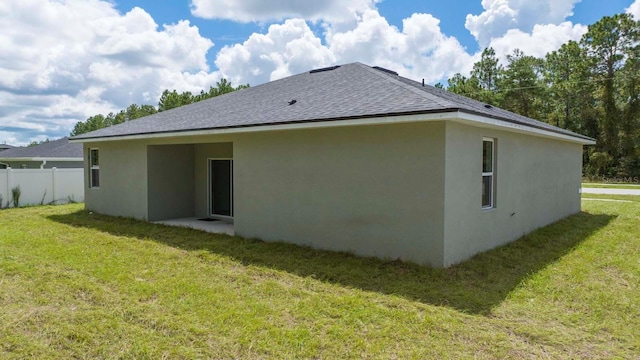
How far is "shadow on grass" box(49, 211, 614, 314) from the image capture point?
5711 millimetres

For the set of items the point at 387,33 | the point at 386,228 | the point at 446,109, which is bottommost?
the point at 386,228

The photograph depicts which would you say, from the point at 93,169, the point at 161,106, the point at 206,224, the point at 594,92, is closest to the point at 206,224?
the point at 206,224

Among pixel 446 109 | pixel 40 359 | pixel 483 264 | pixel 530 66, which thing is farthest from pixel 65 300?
pixel 530 66

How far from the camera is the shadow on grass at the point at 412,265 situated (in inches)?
225

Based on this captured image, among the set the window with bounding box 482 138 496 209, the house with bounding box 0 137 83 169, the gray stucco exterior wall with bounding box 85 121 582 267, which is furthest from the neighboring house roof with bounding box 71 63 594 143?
the house with bounding box 0 137 83 169

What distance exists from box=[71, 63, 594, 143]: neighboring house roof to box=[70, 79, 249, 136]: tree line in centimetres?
3409

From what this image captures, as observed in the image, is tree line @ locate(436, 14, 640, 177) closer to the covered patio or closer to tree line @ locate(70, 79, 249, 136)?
tree line @ locate(70, 79, 249, 136)

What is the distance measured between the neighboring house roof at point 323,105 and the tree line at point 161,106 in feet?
112

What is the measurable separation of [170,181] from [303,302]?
8.20 meters

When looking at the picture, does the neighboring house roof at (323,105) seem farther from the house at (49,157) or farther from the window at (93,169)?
the house at (49,157)

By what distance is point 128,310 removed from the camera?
4891 millimetres

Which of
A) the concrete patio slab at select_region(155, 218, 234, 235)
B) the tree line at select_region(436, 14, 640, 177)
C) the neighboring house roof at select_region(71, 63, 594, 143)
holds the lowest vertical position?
the concrete patio slab at select_region(155, 218, 234, 235)

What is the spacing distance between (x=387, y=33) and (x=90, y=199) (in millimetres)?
12984

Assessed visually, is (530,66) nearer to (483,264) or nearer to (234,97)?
(234,97)
